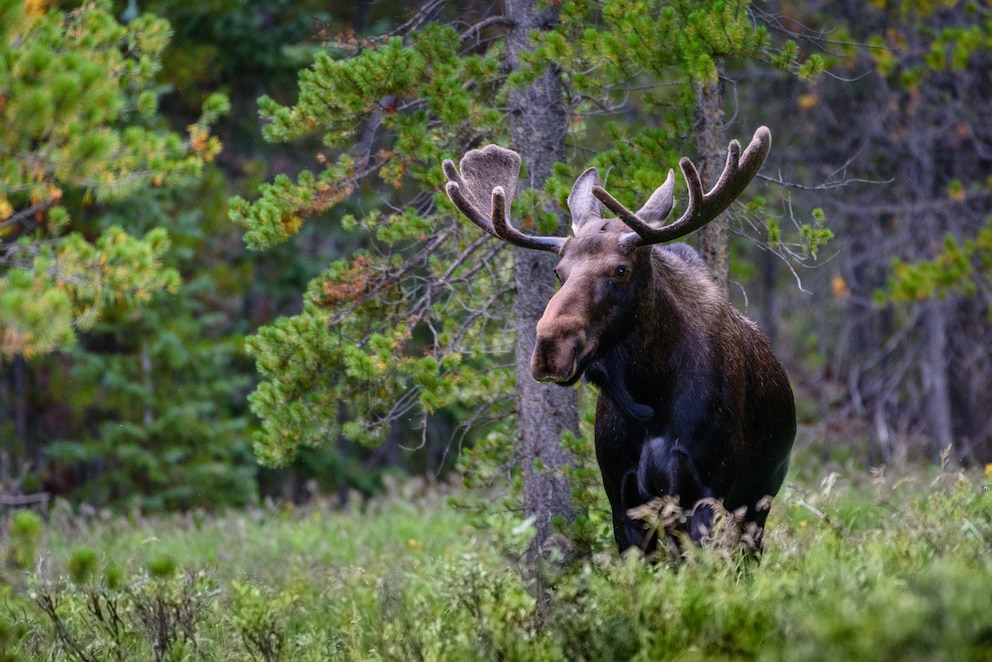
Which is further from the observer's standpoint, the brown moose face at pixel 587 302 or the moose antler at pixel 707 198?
the moose antler at pixel 707 198

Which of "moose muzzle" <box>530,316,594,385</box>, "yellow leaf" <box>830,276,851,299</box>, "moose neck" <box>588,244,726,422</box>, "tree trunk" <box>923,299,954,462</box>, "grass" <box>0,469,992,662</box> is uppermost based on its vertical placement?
"moose muzzle" <box>530,316,594,385</box>

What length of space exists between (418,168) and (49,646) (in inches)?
147

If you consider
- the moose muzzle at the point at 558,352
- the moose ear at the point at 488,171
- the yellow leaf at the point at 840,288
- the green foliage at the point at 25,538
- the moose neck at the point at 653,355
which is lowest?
the yellow leaf at the point at 840,288

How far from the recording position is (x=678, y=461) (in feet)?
19.1

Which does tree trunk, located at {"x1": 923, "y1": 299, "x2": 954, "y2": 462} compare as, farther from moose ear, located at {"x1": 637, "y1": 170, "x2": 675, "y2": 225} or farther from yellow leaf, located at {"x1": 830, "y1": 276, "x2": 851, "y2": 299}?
moose ear, located at {"x1": 637, "y1": 170, "x2": 675, "y2": 225}

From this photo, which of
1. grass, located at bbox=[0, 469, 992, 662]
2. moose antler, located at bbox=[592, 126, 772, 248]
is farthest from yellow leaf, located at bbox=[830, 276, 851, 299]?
moose antler, located at bbox=[592, 126, 772, 248]

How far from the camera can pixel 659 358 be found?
5.92 meters

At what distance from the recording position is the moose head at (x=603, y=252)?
5328 millimetres

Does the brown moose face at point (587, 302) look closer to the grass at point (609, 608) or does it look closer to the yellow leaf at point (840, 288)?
the grass at point (609, 608)

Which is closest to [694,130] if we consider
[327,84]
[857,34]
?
[327,84]

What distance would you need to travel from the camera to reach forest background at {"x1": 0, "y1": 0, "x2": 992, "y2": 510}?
25.6 feet

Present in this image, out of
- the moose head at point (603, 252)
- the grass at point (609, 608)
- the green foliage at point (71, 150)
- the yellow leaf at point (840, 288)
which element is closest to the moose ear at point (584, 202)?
the moose head at point (603, 252)

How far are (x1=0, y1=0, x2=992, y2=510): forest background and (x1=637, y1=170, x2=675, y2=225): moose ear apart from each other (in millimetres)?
747

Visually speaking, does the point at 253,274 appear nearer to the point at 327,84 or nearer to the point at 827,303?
the point at 827,303
